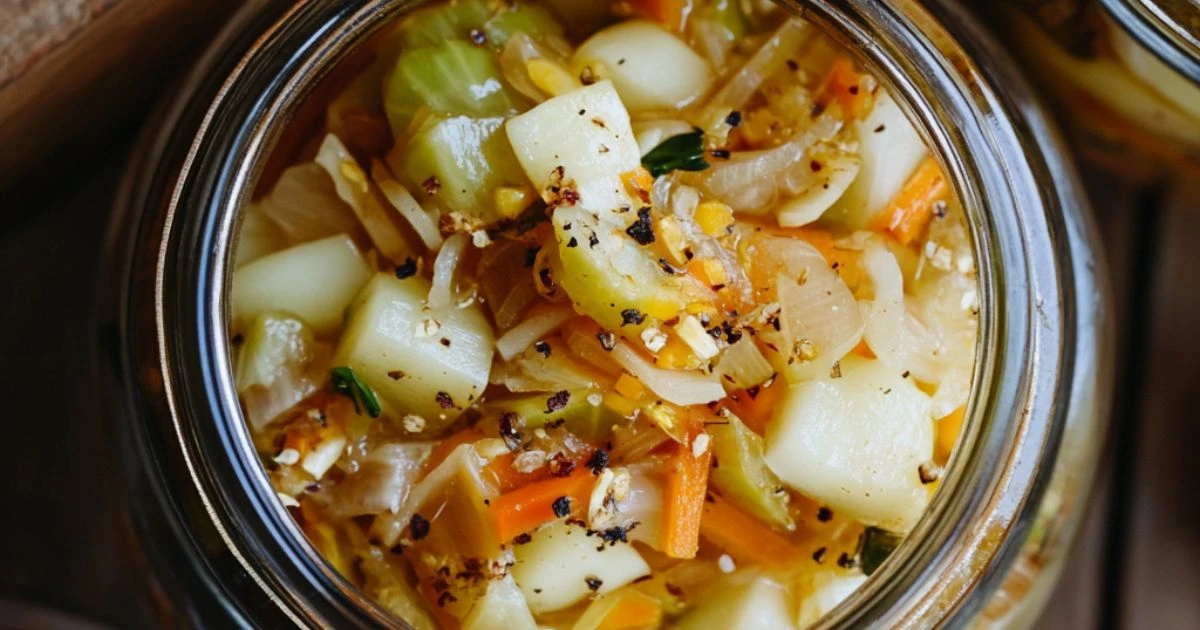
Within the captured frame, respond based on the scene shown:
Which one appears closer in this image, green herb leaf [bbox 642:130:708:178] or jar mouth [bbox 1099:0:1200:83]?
green herb leaf [bbox 642:130:708:178]

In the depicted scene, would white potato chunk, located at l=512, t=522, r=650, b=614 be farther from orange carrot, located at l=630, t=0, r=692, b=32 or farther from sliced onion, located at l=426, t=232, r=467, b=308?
orange carrot, located at l=630, t=0, r=692, b=32

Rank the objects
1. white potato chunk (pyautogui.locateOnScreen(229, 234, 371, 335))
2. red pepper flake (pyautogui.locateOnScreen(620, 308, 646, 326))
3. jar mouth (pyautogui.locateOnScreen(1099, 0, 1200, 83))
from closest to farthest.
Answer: red pepper flake (pyautogui.locateOnScreen(620, 308, 646, 326)) < white potato chunk (pyautogui.locateOnScreen(229, 234, 371, 335)) < jar mouth (pyautogui.locateOnScreen(1099, 0, 1200, 83))

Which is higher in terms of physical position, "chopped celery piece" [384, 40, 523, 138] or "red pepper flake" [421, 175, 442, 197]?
"chopped celery piece" [384, 40, 523, 138]

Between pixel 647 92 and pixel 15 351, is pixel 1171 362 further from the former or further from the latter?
pixel 15 351

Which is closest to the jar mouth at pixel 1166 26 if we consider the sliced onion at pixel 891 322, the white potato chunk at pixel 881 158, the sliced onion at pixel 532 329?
the white potato chunk at pixel 881 158

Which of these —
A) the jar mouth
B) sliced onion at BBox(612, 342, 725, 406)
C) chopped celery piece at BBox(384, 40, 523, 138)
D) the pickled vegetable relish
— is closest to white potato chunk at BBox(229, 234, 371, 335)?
the pickled vegetable relish

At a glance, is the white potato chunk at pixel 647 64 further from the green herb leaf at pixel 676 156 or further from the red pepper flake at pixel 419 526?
the red pepper flake at pixel 419 526

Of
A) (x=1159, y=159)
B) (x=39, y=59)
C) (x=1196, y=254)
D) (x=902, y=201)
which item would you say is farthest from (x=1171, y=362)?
(x=39, y=59)
